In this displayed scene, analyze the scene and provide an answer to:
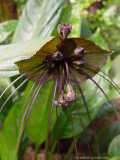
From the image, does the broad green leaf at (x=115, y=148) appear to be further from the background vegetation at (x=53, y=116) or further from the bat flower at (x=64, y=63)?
the bat flower at (x=64, y=63)

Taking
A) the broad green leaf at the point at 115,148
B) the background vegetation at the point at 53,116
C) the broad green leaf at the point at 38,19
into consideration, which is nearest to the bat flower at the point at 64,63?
the background vegetation at the point at 53,116

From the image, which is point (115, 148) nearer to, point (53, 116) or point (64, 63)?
point (53, 116)

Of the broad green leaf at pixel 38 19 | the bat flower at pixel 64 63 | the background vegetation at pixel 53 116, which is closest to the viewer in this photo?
the bat flower at pixel 64 63

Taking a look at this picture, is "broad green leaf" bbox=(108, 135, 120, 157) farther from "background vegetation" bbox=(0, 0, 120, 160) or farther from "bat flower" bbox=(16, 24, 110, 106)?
"bat flower" bbox=(16, 24, 110, 106)

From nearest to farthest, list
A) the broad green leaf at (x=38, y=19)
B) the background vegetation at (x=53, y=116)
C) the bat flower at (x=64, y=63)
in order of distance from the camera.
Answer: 1. the bat flower at (x=64, y=63)
2. the background vegetation at (x=53, y=116)
3. the broad green leaf at (x=38, y=19)

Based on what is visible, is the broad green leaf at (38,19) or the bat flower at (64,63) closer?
the bat flower at (64,63)

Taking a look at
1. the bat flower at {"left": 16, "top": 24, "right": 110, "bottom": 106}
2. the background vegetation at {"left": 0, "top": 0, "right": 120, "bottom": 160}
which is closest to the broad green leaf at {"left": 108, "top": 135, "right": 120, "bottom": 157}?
the background vegetation at {"left": 0, "top": 0, "right": 120, "bottom": 160}

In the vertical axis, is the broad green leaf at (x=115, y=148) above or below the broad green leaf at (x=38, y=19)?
below

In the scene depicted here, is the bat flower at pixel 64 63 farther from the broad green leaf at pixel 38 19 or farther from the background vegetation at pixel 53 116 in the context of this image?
the broad green leaf at pixel 38 19
